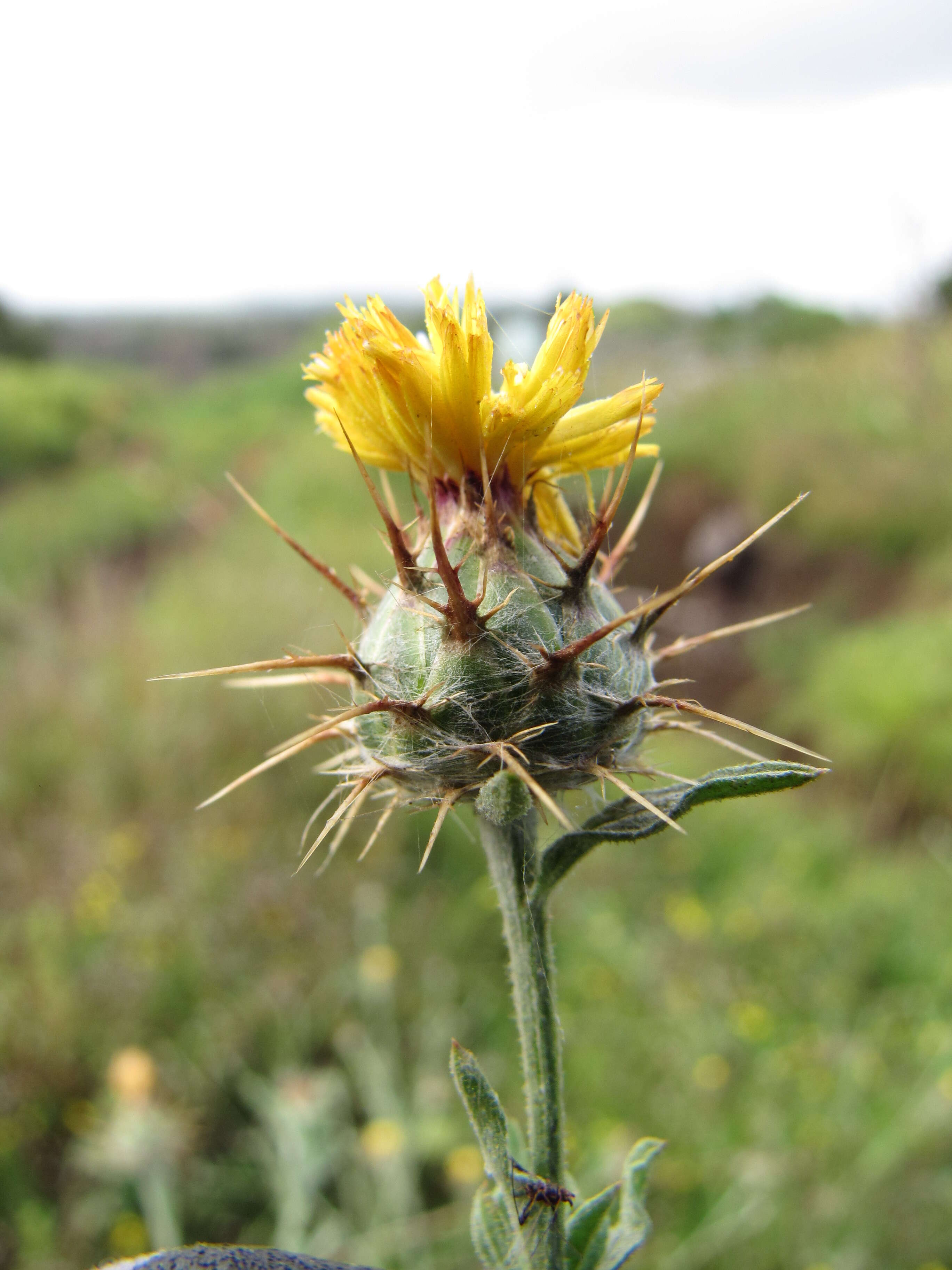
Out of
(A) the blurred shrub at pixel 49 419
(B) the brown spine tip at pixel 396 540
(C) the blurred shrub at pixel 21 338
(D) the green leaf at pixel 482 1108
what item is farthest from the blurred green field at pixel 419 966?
(A) the blurred shrub at pixel 49 419

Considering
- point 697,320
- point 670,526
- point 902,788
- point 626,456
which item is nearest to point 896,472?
point 670,526

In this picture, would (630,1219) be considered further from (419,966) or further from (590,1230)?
(419,966)

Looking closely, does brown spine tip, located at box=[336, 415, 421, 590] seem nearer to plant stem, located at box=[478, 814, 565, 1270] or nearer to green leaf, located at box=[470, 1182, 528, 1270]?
plant stem, located at box=[478, 814, 565, 1270]

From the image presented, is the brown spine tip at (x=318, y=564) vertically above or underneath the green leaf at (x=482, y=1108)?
above

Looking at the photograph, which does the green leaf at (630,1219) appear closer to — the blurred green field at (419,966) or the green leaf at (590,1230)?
the green leaf at (590,1230)

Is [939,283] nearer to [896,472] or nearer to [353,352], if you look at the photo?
[896,472]
